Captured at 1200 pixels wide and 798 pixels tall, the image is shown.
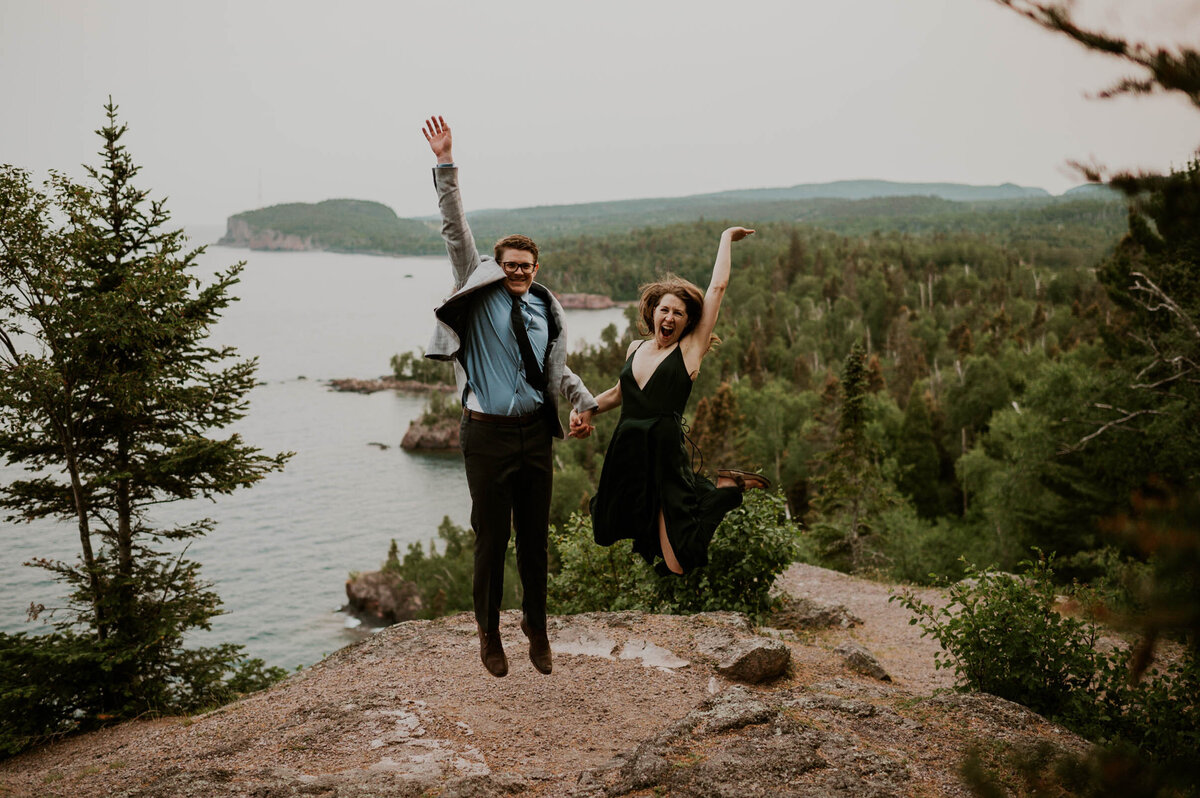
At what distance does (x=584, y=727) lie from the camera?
6.41 metres

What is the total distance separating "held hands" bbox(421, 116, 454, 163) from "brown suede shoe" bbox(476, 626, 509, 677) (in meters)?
3.10

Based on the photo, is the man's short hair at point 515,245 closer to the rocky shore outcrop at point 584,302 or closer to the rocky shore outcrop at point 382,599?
the rocky shore outcrop at point 382,599

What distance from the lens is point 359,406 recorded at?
277 ft

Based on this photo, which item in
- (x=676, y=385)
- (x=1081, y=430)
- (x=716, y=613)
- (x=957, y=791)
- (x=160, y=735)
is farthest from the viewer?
(x=1081, y=430)

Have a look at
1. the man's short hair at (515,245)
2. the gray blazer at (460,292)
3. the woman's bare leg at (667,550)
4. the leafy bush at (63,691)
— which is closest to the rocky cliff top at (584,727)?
the woman's bare leg at (667,550)

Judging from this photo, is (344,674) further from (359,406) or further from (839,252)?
(839,252)

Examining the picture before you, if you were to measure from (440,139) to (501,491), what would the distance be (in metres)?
2.20

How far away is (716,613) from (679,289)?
4.58 metres

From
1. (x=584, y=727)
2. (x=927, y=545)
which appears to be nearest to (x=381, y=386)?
(x=927, y=545)

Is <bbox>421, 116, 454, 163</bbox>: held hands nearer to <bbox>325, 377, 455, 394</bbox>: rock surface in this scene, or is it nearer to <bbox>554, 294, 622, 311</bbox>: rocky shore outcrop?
<bbox>325, 377, 455, 394</bbox>: rock surface

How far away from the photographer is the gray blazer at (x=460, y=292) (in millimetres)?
5211

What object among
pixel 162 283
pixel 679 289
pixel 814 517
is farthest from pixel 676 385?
pixel 814 517

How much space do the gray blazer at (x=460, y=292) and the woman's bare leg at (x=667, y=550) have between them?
0.97 metres

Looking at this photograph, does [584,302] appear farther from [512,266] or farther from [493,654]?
[512,266]
